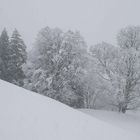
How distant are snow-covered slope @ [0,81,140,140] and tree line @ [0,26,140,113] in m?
8.04

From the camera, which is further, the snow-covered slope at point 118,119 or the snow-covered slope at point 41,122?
the snow-covered slope at point 118,119

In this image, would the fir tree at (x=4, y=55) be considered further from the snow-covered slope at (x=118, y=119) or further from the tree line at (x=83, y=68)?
the snow-covered slope at (x=118, y=119)

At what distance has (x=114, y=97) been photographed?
48.6 ft

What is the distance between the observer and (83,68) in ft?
52.9

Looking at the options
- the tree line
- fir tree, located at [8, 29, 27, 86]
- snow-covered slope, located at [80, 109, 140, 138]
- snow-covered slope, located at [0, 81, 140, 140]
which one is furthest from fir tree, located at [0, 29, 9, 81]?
snow-covered slope, located at [0, 81, 140, 140]

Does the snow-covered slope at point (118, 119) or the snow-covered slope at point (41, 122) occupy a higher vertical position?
the snow-covered slope at point (41, 122)

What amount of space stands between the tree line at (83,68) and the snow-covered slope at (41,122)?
8.04m

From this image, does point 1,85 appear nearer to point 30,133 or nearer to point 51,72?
point 30,133

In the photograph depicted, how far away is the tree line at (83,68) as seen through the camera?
14578mm

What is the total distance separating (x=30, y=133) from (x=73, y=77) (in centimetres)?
1080

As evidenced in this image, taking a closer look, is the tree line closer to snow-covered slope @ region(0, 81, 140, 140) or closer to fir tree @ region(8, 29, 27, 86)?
fir tree @ region(8, 29, 27, 86)

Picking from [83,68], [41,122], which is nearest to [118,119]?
[83,68]

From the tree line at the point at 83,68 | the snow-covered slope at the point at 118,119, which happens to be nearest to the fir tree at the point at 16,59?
the tree line at the point at 83,68

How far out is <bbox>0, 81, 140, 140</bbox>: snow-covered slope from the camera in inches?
202
